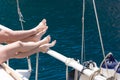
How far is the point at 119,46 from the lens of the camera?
14070 millimetres

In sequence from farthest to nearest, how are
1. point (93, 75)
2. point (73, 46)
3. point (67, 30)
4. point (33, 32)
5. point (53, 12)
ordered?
1. point (53, 12)
2. point (67, 30)
3. point (73, 46)
4. point (33, 32)
5. point (93, 75)

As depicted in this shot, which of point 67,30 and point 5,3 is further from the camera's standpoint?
point 5,3

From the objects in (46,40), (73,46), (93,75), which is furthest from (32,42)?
(73,46)

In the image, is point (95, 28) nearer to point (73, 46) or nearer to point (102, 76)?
point (73, 46)

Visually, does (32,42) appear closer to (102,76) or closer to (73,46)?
(102,76)

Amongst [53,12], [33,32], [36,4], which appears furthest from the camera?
[36,4]

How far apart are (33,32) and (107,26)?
13.3m

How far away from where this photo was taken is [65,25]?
1734 centimetres

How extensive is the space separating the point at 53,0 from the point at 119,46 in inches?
412

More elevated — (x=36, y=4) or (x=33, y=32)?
(x=33, y=32)

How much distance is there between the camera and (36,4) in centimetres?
2288

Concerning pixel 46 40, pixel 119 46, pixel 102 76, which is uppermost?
pixel 46 40

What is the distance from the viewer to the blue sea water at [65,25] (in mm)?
12051

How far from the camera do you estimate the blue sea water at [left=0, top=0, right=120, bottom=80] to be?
12.1 m
